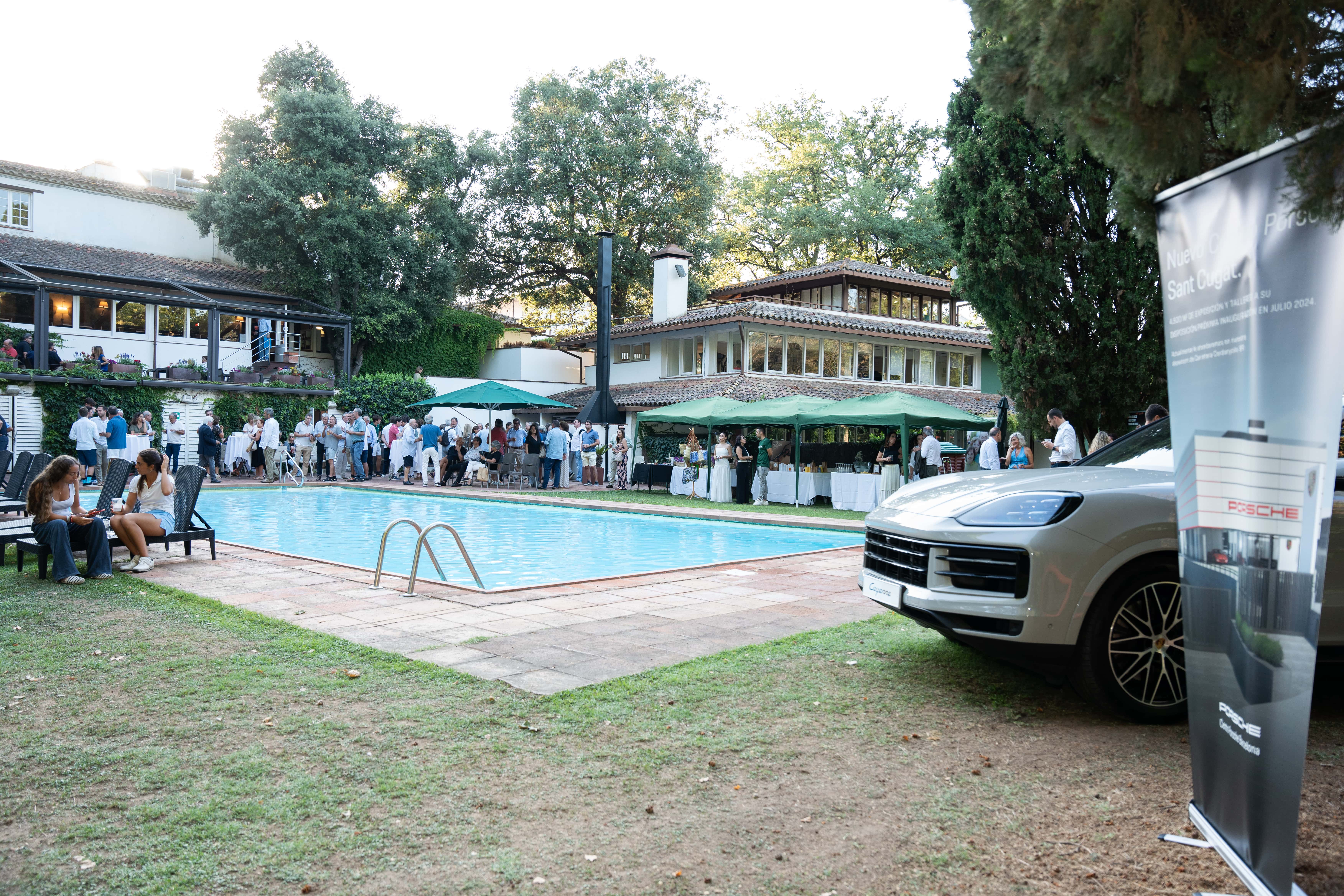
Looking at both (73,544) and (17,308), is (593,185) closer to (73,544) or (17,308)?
(17,308)

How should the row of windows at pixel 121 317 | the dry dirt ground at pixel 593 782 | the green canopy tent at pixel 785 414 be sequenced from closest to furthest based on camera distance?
the dry dirt ground at pixel 593 782 < the green canopy tent at pixel 785 414 < the row of windows at pixel 121 317

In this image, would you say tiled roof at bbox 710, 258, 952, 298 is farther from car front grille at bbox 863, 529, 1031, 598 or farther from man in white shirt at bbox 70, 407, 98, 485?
car front grille at bbox 863, 529, 1031, 598

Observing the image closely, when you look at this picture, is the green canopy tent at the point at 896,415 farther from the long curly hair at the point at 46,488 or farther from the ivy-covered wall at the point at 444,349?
the ivy-covered wall at the point at 444,349

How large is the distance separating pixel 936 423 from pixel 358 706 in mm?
16522

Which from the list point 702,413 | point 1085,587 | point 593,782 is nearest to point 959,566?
point 1085,587

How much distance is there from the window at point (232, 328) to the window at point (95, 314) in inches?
136

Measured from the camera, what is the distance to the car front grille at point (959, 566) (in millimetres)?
4598

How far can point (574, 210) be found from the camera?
138ft

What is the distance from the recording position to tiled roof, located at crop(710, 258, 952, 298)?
36.9 metres

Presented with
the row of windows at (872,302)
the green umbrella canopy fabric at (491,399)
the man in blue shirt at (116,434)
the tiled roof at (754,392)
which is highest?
the row of windows at (872,302)

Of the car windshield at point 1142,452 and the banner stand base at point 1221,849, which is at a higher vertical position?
the car windshield at point 1142,452

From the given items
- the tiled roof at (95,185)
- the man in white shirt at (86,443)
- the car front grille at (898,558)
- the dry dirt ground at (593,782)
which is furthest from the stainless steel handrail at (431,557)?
the tiled roof at (95,185)

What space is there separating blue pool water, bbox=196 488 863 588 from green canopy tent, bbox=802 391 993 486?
157 inches

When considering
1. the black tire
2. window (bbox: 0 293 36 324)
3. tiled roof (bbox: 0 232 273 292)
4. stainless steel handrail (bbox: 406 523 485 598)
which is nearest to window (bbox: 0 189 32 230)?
tiled roof (bbox: 0 232 273 292)
